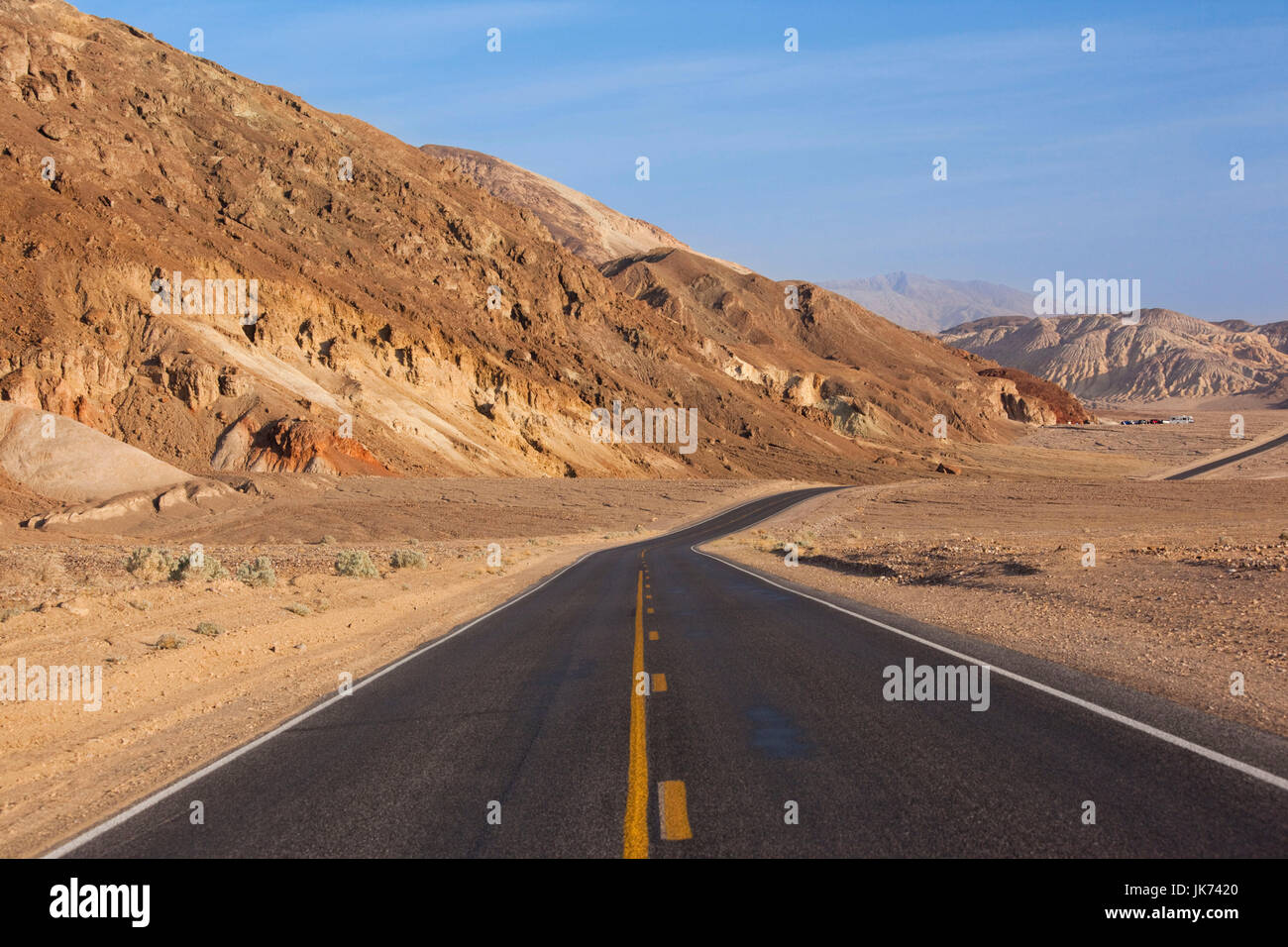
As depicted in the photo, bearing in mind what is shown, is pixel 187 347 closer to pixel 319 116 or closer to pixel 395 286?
pixel 395 286

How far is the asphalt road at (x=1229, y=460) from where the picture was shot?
8656 cm

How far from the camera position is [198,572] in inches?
827

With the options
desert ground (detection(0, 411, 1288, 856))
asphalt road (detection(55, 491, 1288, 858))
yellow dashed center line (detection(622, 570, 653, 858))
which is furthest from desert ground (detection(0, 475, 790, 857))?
yellow dashed center line (detection(622, 570, 653, 858))

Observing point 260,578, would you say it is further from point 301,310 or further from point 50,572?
point 301,310

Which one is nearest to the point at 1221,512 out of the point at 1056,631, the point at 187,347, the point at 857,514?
the point at 857,514

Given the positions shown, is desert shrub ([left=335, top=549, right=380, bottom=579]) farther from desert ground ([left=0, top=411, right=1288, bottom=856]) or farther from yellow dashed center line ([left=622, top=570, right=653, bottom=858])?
yellow dashed center line ([left=622, top=570, right=653, bottom=858])

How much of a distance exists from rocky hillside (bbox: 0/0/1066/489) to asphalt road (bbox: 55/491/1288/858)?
4821 centimetres

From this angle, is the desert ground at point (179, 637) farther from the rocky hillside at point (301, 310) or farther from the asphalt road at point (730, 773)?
the rocky hillside at point (301, 310)

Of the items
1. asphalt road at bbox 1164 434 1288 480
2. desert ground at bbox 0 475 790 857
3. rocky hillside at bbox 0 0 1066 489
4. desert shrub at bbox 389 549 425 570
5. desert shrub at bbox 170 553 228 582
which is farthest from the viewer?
asphalt road at bbox 1164 434 1288 480

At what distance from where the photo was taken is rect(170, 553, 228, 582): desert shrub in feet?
66.8

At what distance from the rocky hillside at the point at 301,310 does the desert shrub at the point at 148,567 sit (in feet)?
98.3

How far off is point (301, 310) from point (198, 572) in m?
49.1
